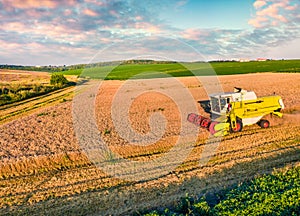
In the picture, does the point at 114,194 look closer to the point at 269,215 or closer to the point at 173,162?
the point at 173,162

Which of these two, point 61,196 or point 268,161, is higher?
point 268,161

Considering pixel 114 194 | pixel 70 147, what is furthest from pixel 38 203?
pixel 70 147

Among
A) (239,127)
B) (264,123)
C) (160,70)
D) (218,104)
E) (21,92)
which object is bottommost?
(239,127)

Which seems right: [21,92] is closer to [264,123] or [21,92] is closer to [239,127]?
[239,127]

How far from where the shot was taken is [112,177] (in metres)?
11.0

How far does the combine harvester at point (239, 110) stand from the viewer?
596 inches

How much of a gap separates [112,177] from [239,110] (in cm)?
770

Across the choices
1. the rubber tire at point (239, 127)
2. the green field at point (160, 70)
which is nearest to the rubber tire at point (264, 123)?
the rubber tire at point (239, 127)

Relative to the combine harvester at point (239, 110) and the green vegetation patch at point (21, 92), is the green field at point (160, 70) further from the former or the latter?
the green vegetation patch at point (21, 92)

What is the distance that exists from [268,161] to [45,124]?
14105mm

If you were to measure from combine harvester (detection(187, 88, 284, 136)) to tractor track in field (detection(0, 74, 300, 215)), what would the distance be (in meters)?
0.45

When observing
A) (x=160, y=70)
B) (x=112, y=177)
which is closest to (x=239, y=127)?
(x=112, y=177)

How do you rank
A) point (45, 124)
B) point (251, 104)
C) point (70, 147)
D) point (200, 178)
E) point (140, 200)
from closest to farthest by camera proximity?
point (140, 200)
point (200, 178)
point (70, 147)
point (251, 104)
point (45, 124)

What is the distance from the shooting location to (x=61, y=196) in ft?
32.1
